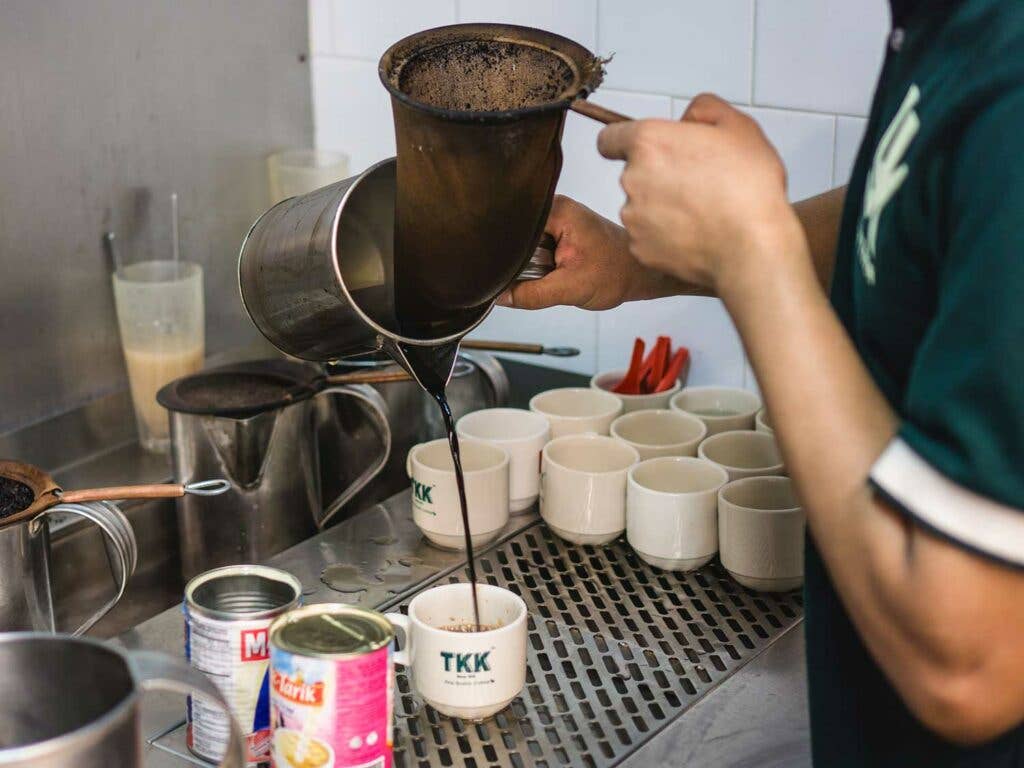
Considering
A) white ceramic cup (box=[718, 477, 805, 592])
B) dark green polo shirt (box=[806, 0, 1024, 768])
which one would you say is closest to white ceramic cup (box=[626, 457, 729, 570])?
white ceramic cup (box=[718, 477, 805, 592])

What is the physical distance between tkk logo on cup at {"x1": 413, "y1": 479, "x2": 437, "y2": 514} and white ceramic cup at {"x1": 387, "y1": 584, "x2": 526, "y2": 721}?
0.26 meters

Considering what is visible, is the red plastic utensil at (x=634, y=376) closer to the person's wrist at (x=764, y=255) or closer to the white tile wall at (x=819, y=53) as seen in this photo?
the white tile wall at (x=819, y=53)

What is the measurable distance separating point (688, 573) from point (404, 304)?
432 millimetres

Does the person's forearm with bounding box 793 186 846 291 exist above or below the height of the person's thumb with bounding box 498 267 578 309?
above

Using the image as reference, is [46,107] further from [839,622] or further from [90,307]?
[839,622]

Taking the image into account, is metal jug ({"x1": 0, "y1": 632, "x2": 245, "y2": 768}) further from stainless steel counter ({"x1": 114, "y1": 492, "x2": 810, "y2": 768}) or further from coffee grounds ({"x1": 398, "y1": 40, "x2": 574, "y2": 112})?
coffee grounds ({"x1": 398, "y1": 40, "x2": 574, "y2": 112})

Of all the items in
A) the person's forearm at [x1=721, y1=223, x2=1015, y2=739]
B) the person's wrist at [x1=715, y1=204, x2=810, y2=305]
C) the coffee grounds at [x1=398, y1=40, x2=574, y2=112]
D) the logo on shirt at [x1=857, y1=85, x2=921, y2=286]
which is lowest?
the person's forearm at [x1=721, y1=223, x2=1015, y2=739]

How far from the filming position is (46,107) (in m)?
1.46

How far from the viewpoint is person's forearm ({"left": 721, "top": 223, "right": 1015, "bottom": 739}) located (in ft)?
1.78

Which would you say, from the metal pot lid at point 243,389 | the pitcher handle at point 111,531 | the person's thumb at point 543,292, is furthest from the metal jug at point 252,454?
the person's thumb at point 543,292

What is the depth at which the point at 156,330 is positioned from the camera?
1.53 m

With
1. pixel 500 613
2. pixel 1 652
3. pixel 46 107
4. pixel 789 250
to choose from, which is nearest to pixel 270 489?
pixel 500 613

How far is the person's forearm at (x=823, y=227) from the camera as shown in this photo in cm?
98

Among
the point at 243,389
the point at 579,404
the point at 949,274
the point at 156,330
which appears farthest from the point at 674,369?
the point at 949,274
